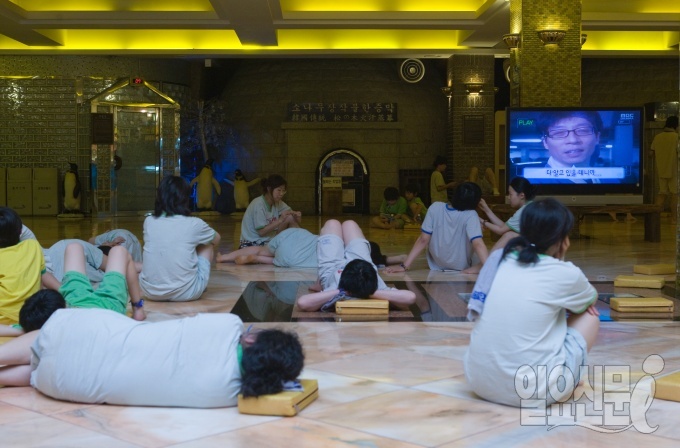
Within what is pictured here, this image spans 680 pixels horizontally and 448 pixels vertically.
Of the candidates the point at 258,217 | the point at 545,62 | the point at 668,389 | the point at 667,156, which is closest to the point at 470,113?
the point at 667,156

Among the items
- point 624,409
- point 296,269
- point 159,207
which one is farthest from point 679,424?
point 296,269

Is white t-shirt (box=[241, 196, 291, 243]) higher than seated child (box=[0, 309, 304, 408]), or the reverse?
white t-shirt (box=[241, 196, 291, 243])

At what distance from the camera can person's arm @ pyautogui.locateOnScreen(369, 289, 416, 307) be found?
5973mm

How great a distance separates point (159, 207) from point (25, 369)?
2711 millimetres

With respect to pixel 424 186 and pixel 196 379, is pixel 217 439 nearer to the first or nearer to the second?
pixel 196 379

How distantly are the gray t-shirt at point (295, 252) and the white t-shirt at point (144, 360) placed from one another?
521 centimetres

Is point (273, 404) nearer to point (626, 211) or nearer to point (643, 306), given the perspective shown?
point (643, 306)

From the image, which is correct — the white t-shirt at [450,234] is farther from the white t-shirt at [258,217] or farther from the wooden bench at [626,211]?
the wooden bench at [626,211]

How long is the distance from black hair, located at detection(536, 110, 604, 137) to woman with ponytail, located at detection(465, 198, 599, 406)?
8008 millimetres

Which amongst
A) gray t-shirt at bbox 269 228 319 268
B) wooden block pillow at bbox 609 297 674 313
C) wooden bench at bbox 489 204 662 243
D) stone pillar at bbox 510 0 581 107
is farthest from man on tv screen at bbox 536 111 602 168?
wooden block pillow at bbox 609 297 674 313

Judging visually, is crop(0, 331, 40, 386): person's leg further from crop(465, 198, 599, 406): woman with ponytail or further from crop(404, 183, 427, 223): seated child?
crop(404, 183, 427, 223): seated child

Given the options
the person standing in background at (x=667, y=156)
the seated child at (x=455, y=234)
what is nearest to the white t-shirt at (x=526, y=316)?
the seated child at (x=455, y=234)

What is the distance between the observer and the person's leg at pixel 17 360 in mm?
3852

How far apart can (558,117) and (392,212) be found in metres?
4.61
